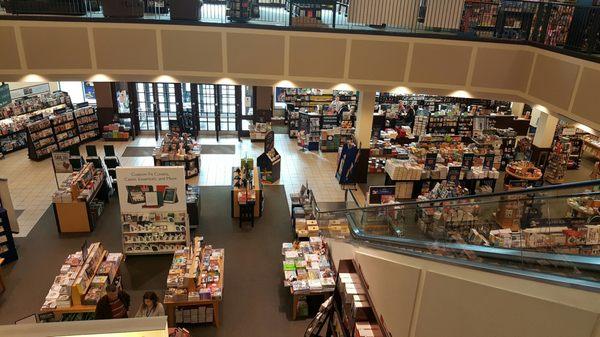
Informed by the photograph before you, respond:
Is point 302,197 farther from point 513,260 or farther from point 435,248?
point 513,260

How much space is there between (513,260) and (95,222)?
9.82 meters

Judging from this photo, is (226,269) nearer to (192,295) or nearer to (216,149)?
(192,295)

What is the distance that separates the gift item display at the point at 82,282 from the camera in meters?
6.94

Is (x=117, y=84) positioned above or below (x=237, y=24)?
below

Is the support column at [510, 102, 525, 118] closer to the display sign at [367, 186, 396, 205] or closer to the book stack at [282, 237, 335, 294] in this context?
the display sign at [367, 186, 396, 205]

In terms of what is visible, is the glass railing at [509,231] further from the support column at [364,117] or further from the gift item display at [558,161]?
the gift item display at [558,161]

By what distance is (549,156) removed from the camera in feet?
44.8

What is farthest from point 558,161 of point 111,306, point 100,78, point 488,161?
point 100,78

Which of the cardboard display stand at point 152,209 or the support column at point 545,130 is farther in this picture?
the support column at point 545,130

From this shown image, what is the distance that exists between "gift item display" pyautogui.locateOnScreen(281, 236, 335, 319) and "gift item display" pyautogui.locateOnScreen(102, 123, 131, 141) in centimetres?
1021

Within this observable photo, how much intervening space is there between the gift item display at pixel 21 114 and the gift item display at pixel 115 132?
170 centimetres

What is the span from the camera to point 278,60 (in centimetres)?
1030

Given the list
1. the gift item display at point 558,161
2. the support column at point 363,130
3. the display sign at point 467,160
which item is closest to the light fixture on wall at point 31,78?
the support column at point 363,130

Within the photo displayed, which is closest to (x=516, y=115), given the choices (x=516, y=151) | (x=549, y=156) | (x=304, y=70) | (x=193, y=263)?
(x=516, y=151)
